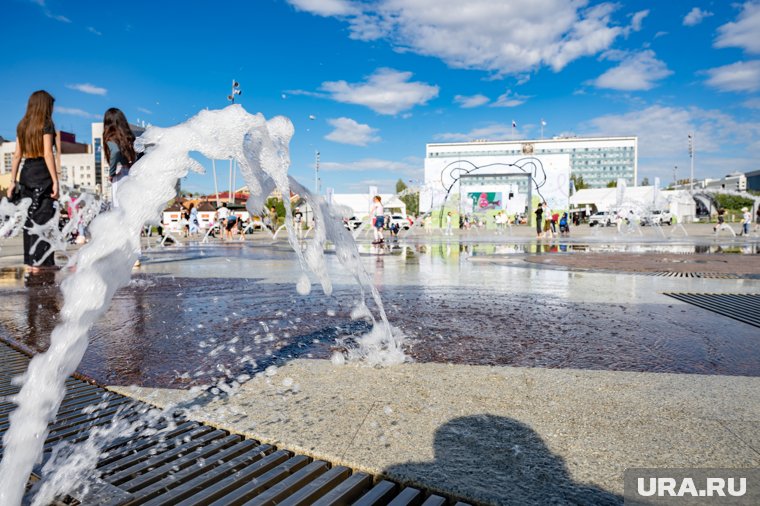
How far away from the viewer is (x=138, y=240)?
2436 millimetres

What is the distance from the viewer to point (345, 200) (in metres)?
70.1

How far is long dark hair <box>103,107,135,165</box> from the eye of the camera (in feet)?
24.3

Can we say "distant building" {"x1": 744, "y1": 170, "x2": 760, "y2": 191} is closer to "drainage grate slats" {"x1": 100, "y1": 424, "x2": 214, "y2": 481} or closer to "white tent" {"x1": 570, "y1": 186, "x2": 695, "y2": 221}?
"white tent" {"x1": 570, "y1": 186, "x2": 695, "y2": 221}

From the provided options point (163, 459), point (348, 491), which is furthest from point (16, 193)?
point (348, 491)

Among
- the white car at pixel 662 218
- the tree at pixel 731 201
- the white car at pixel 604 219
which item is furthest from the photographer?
the tree at pixel 731 201

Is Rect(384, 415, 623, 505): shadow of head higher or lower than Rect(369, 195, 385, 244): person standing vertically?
lower

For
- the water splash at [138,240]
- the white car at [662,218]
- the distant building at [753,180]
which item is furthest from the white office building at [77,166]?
the distant building at [753,180]

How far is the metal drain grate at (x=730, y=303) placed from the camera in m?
4.77

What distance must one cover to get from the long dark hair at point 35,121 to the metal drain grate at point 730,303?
8295 mm

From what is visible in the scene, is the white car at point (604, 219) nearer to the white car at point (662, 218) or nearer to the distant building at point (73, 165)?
the white car at point (662, 218)

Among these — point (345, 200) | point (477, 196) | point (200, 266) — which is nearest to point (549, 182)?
point (477, 196)

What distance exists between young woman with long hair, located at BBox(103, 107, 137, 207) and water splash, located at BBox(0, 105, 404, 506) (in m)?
3.96

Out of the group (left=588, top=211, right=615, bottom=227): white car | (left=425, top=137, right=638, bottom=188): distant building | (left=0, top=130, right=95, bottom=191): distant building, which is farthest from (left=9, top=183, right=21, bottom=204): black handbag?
(left=425, top=137, right=638, bottom=188): distant building

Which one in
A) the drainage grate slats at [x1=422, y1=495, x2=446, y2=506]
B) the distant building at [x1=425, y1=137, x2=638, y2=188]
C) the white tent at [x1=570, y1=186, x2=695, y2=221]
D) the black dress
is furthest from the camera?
the distant building at [x1=425, y1=137, x2=638, y2=188]
